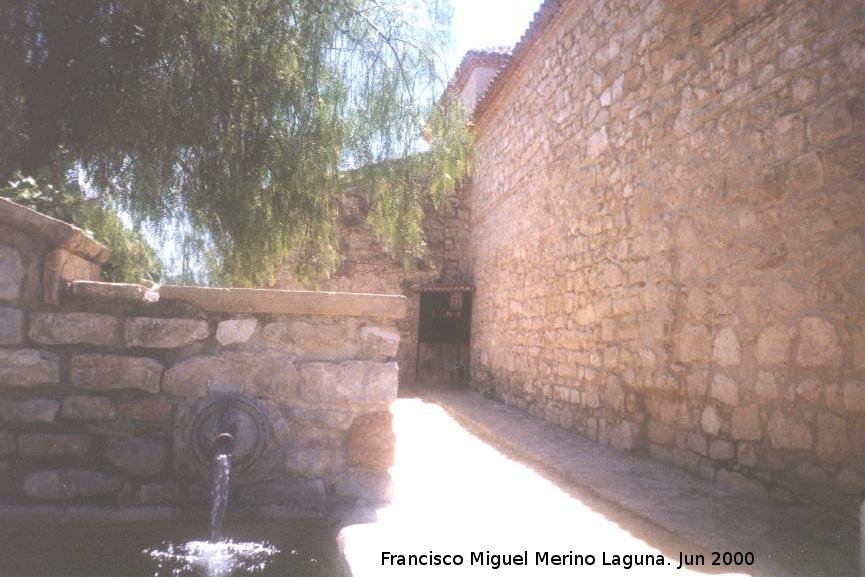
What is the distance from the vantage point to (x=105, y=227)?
4.13 meters

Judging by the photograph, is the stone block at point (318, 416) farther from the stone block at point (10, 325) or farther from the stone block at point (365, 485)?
the stone block at point (10, 325)

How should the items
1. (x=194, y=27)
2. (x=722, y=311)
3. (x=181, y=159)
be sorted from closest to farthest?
(x=722, y=311)
(x=194, y=27)
(x=181, y=159)

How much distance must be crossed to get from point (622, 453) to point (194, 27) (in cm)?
434

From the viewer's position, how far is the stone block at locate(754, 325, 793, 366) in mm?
3207

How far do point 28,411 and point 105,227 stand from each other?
1985mm

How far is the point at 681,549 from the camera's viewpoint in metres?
2.63

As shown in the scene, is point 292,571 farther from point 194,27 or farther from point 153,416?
point 194,27

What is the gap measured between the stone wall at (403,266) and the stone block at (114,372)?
27.8 feet

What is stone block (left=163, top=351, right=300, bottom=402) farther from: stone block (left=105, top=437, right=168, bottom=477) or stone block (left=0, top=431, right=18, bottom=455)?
stone block (left=0, top=431, right=18, bottom=455)

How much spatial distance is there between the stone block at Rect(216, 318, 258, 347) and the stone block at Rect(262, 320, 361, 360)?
0.06 m

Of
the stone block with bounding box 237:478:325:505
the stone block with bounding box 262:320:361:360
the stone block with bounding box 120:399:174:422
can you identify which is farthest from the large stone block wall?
the stone block with bounding box 120:399:174:422

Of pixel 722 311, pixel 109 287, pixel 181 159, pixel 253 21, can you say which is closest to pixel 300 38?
pixel 253 21

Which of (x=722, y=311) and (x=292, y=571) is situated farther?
(x=722, y=311)

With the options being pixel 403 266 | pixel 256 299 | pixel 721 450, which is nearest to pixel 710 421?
pixel 721 450
